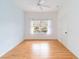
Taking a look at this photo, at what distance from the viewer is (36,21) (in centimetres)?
990

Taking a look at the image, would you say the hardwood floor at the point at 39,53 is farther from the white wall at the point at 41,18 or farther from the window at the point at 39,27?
the window at the point at 39,27

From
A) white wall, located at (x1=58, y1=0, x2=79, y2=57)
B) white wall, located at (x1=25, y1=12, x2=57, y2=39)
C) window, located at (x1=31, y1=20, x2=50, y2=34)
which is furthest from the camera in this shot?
window, located at (x1=31, y1=20, x2=50, y2=34)

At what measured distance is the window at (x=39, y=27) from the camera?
9866 millimetres

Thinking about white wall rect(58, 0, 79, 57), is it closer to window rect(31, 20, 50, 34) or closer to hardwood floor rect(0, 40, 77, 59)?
hardwood floor rect(0, 40, 77, 59)

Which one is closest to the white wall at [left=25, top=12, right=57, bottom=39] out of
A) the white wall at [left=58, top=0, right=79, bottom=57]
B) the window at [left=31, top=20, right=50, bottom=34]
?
the window at [left=31, top=20, right=50, bottom=34]

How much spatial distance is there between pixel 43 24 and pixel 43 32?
66 centimetres

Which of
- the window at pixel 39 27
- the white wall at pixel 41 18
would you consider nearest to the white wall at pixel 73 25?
the white wall at pixel 41 18

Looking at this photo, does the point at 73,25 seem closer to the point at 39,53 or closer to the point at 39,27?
the point at 39,53

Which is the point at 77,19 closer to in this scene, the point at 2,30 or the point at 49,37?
the point at 2,30

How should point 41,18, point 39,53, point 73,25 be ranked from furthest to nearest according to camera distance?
1. point 41,18
2. point 39,53
3. point 73,25

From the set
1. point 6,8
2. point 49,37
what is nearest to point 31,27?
point 49,37

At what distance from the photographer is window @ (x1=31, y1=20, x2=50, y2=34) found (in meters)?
9.87

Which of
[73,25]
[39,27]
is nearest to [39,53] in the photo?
[73,25]

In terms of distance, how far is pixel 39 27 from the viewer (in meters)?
9.90
